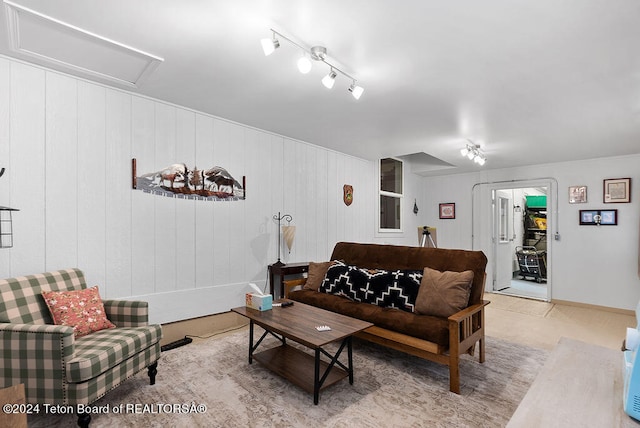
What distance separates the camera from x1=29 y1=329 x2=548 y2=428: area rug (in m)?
1.96

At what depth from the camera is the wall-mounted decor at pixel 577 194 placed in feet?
16.8

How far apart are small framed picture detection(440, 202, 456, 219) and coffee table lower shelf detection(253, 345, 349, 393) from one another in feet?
16.5

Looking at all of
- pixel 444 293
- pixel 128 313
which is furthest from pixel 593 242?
pixel 128 313

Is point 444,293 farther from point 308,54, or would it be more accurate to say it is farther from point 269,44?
point 269,44

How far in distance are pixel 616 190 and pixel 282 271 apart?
17.3 feet

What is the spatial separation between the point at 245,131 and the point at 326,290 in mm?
2190

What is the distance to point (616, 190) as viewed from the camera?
15.9 feet

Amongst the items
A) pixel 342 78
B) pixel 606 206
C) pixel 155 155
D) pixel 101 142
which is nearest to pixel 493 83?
pixel 342 78

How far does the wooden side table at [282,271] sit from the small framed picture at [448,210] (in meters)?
3.86

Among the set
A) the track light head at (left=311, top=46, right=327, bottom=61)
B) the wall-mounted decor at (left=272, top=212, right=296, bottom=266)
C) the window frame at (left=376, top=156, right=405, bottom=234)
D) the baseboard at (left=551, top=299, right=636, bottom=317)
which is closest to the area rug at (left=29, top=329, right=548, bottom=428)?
the wall-mounted decor at (left=272, top=212, right=296, bottom=266)

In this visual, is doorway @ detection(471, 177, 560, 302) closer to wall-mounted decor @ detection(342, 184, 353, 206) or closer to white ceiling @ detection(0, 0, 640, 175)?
white ceiling @ detection(0, 0, 640, 175)

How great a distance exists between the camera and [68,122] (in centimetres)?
268

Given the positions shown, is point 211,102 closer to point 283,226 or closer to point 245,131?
point 245,131

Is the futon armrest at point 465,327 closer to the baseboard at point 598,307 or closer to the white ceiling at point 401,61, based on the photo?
the white ceiling at point 401,61
